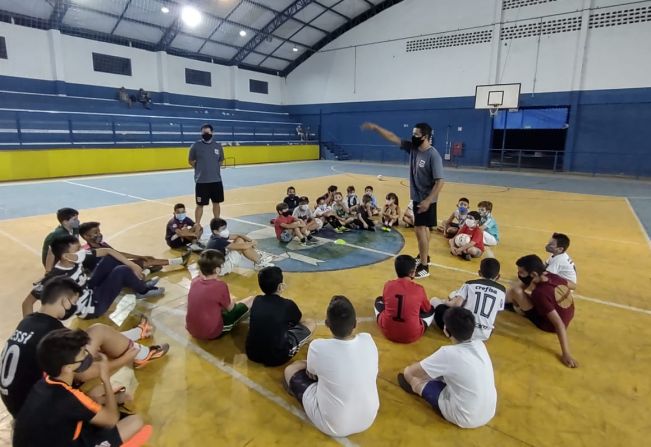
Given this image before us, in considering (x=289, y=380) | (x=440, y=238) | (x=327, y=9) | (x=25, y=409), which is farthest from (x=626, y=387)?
(x=327, y=9)

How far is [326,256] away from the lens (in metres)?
6.54

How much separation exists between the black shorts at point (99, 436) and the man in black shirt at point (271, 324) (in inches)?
48.5

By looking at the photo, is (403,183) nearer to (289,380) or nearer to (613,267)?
(613,267)

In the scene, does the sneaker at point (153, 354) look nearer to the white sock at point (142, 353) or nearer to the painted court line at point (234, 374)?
the white sock at point (142, 353)

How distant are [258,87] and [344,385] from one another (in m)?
32.0

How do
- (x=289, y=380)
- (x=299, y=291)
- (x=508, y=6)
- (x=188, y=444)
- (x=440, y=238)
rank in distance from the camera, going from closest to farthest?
(x=188, y=444) → (x=289, y=380) → (x=299, y=291) → (x=440, y=238) → (x=508, y=6)

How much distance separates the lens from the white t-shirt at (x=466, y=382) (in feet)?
8.77

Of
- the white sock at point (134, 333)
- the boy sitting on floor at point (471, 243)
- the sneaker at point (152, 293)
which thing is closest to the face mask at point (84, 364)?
the white sock at point (134, 333)

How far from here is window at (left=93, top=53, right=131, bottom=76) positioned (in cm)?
2241

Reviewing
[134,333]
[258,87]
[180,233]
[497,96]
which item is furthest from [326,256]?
[258,87]

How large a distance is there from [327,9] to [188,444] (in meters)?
28.3

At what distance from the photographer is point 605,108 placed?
19.8 metres

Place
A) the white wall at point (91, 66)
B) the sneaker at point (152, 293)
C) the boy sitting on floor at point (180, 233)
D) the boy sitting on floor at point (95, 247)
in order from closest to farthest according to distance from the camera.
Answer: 1. the boy sitting on floor at point (95, 247)
2. the sneaker at point (152, 293)
3. the boy sitting on floor at point (180, 233)
4. the white wall at point (91, 66)

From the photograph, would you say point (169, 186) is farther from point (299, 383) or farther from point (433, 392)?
point (433, 392)
